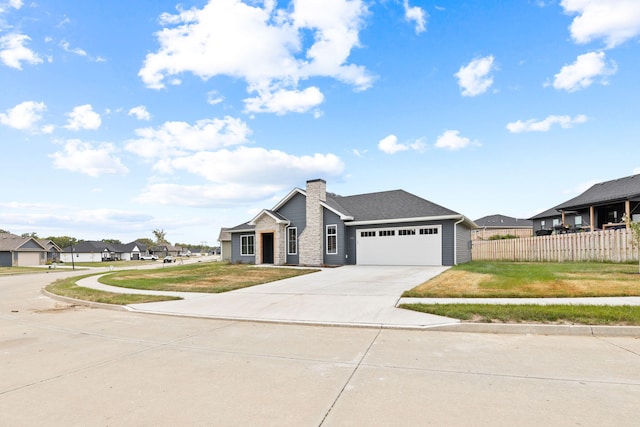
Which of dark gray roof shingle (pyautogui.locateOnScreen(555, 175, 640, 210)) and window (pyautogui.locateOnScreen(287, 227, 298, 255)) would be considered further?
window (pyautogui.locateOnScreen(287, 227, 298, 255))

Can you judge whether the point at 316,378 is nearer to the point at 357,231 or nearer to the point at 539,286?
the point at 539,286

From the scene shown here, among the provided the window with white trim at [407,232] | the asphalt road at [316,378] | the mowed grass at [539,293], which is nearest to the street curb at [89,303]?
the asphalt road at [316,378]

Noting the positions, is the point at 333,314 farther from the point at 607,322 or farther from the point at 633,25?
the point at 633,25

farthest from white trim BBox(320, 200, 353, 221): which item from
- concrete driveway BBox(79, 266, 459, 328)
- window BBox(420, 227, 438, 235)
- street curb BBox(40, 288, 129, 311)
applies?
street curb BBox(40, 288, 129, 311)

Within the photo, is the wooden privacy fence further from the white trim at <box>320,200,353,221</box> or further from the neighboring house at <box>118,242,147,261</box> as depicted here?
the neighboring house at <box>118,242,147,261</box>

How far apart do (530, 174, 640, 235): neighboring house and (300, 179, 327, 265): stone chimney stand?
18217mm

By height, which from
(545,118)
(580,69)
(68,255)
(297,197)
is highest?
(580,69)

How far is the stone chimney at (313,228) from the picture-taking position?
77.4 feet

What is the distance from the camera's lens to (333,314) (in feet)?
28.5

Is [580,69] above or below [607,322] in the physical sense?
above

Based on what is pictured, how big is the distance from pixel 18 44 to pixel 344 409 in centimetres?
1746

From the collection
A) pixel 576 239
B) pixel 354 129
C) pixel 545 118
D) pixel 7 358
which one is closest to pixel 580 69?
pixel 545 118

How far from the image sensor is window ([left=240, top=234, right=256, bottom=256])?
2772 centimetres

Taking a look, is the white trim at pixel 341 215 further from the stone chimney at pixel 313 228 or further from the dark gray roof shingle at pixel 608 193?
the dark gray roof shingle at pixel 608 193
